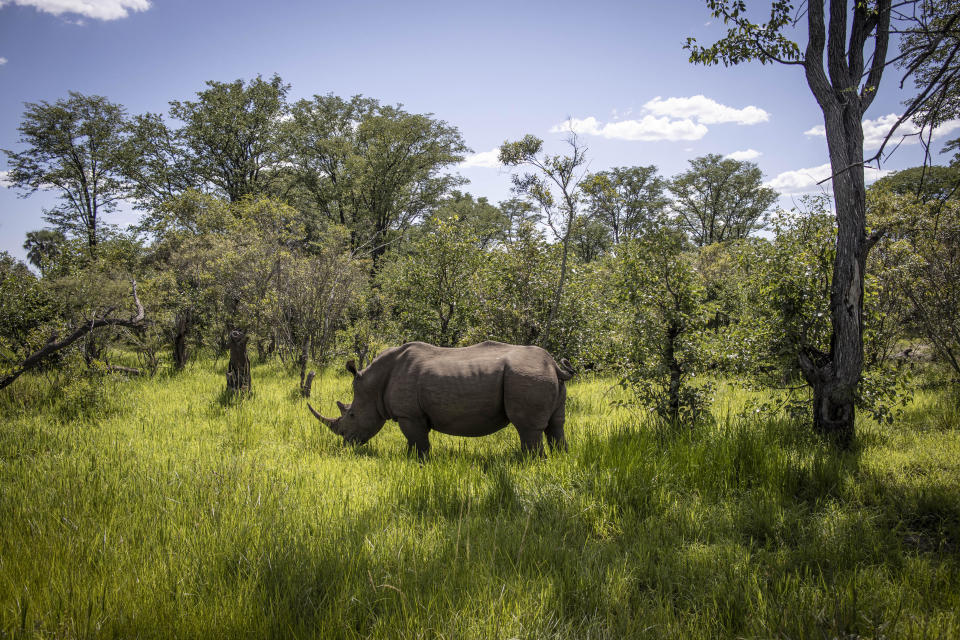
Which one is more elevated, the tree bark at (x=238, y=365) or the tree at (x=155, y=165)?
the tree at (x=155, y=165)

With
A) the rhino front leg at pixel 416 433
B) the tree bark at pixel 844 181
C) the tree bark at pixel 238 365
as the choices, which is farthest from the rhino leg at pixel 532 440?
the tree bark at pixel 238 365

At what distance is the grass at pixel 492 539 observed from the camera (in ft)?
7.43

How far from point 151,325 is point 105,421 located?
6535 millimetres

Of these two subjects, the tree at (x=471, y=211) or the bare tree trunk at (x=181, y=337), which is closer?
the bare tree trunk at (x=181, y=337)

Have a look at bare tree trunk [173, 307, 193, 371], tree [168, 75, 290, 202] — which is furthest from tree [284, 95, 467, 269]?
bare tree trunk [173, 307, 193, 371]

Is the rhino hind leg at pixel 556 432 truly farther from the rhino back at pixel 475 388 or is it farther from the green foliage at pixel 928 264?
the green foliage at pixel 928 264

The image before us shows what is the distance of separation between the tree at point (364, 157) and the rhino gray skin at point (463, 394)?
946 inches

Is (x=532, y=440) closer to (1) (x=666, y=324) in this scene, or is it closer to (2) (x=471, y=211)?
(1) (x=666, y=324)

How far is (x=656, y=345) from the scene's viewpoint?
6.15 m

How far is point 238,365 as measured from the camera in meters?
9.68

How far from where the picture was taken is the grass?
227 cm

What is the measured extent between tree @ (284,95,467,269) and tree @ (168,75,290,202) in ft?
6.40

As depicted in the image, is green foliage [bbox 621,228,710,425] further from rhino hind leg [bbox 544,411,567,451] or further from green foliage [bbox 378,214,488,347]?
green foliage [bbox 378,214,488,347]

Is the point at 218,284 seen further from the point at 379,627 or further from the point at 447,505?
the point at 379,627
